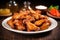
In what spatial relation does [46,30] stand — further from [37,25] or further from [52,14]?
[52,14]

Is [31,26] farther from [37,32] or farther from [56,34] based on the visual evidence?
[56,34]

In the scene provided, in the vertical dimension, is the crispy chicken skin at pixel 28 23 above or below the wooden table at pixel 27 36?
above

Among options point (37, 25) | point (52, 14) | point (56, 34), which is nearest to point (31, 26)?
point (37, 25)

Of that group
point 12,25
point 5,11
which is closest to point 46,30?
point 12,25

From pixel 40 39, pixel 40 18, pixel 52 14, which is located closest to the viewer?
pixel 40 39

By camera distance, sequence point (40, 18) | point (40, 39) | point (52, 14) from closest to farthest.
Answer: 1. point (40, 39)
2. point (40, 18)
3. point (52, 14)

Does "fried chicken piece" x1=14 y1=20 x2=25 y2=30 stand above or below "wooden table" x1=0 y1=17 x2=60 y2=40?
above

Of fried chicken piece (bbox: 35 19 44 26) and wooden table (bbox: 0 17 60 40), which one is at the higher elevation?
fried chicken piece (bbox: 35 19 44 26)

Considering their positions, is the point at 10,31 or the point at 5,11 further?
the point at 5,11

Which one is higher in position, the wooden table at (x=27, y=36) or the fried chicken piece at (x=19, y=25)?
the fried chicken piece at (x=19, y=25)
